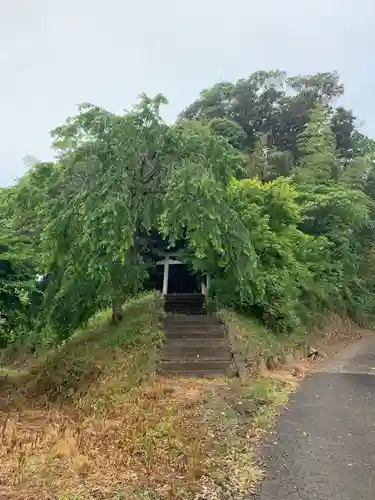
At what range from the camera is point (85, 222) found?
8.19 metres

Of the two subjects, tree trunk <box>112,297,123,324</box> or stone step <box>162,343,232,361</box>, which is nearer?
stone step <box>162,343,232,361</box>

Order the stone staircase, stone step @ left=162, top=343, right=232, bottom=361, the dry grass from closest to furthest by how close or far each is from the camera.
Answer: the dry grass → the stone staircase → stone step @ left=162, top=343, right=232, bottom=361

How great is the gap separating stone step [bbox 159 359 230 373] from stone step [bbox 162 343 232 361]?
17cm

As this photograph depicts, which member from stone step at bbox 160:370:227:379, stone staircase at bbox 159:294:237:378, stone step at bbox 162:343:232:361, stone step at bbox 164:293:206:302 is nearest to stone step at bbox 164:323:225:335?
stone staircase at bbox 159:294:237:378

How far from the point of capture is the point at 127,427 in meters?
5.17

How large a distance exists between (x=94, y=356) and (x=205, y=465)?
195 inches

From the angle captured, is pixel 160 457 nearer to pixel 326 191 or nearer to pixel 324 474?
pixel 324 474

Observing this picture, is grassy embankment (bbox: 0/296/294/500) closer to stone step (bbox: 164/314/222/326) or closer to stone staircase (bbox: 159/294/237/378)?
stone staircase (bbox: 159/294/237/378)

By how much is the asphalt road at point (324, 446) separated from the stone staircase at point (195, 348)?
1454 millimetres

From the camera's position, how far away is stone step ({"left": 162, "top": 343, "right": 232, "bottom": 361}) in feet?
28.0

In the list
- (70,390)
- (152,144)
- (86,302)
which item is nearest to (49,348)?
(86,302)

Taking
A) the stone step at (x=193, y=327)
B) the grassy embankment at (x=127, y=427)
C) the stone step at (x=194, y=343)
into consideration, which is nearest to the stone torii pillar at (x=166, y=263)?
the stone step at (x=193, y=327)

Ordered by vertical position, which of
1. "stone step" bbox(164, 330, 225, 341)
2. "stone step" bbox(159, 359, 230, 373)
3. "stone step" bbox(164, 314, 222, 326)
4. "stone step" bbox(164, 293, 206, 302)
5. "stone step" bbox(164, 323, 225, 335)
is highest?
"stone step" bbox(164, 293, 206, 302)

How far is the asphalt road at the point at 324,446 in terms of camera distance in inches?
155
